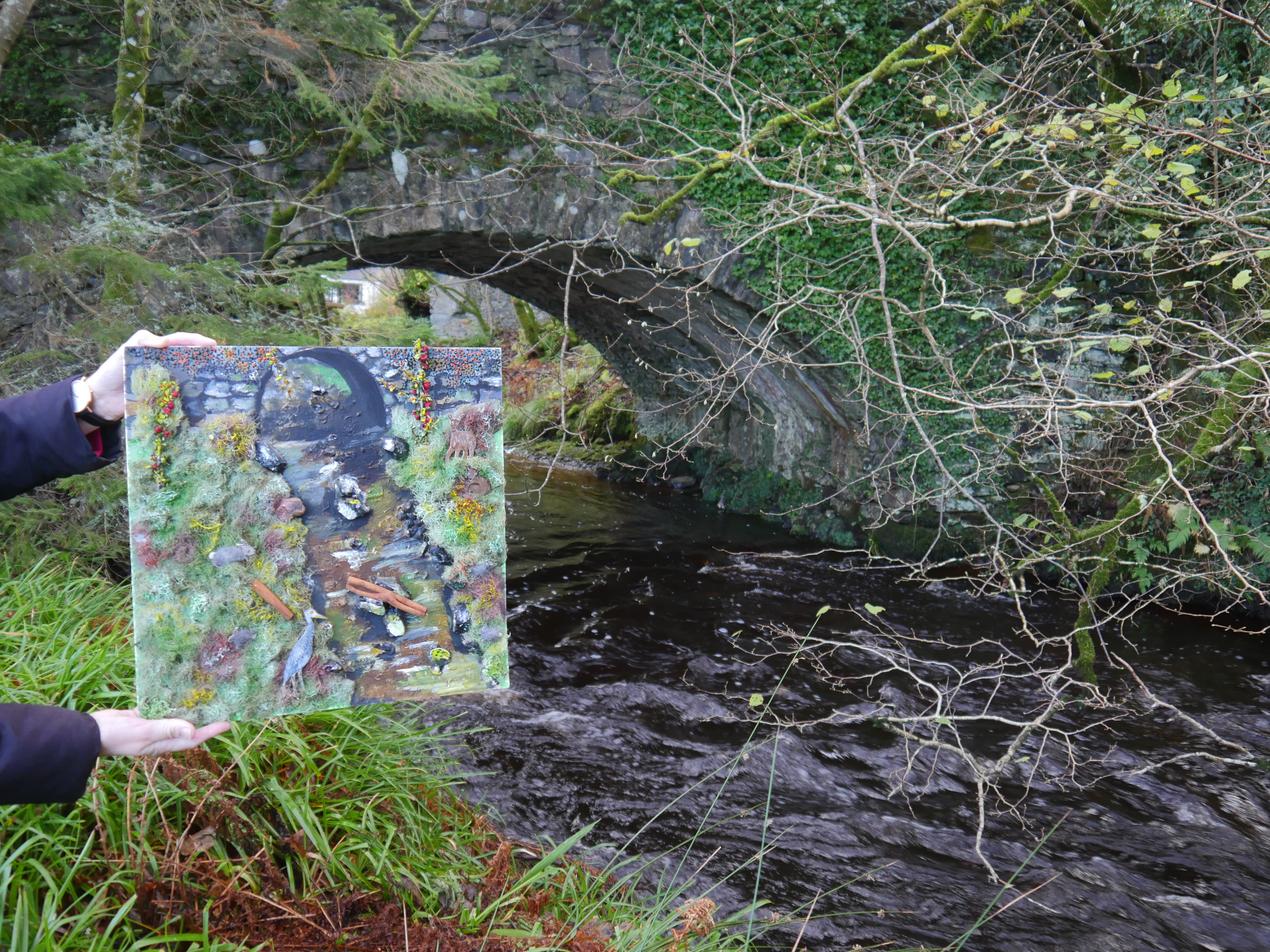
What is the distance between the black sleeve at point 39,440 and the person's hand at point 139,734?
46 cm

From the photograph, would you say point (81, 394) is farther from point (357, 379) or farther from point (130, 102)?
point (130, 102)

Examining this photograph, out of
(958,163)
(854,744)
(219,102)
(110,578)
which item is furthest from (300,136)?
(854,744)

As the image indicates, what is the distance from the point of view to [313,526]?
167 cm

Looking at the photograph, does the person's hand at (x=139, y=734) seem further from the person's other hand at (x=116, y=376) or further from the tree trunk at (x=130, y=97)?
the tree trunk at (x=130, y=97)

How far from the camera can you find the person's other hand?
4.83 feet

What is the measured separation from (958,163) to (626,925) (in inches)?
136

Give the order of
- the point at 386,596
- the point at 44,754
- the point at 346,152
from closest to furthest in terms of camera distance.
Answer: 1. the point at 44,754
2. the point at 386,596
3. the point at 346,152

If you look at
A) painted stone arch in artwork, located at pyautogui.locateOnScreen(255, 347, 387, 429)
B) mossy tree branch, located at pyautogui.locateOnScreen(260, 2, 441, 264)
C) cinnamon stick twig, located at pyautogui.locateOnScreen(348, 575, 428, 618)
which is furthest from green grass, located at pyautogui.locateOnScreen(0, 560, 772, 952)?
mossy tree branch, located at pyautogui.locateOnScreen(260, 2, 441, 264)

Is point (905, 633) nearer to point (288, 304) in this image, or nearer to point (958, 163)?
point (958, 163)

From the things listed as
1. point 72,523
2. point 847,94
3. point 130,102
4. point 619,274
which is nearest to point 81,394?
point 72,523

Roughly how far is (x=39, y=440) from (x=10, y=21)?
3.77 meters

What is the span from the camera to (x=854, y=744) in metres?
4.55

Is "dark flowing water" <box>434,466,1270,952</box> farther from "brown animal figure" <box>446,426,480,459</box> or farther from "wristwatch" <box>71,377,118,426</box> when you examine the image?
"wristwatch" <box>71,377,118,426</box>

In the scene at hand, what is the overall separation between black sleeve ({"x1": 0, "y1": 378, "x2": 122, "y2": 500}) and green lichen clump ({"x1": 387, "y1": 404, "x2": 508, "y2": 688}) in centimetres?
62
